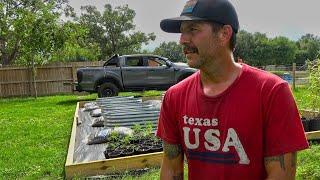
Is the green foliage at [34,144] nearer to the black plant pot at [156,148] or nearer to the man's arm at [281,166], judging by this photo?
the black plant pot at [156,148]

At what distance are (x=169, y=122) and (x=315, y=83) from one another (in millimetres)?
6985

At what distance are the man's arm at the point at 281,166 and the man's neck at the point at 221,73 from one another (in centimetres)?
41

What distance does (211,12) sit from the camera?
232 cm

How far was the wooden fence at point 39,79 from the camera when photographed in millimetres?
26109

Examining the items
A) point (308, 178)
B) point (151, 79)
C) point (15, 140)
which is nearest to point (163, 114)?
point (308, 178)

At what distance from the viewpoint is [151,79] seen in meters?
18.3

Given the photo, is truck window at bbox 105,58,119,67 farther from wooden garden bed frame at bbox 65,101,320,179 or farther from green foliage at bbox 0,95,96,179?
wooden garden bed frame at bbox 65,101,320,179

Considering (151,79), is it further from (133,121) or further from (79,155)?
(79,155)

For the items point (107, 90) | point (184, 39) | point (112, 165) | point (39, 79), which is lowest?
point (112, 165)

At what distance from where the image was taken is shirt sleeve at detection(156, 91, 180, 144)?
255 centimetres

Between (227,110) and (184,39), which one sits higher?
(184,39)

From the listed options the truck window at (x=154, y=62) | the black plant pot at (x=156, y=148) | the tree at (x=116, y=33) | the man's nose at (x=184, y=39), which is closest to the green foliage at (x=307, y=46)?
the tree at (x=116, y=33)

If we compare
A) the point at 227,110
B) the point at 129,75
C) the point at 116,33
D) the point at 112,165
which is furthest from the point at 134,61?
the point at 116,33

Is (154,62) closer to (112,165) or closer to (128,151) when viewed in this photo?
(128,151)
